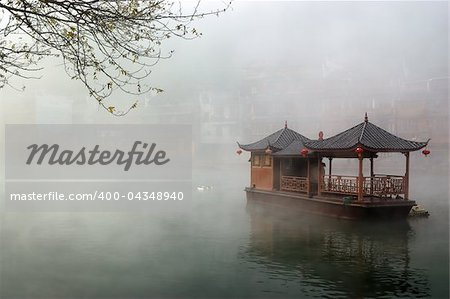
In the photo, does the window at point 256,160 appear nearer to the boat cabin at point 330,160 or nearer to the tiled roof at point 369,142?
the boat cabin at point 330,160

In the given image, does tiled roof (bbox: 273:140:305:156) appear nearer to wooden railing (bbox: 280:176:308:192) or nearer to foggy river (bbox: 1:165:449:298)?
wooden railing (bbox: 280:176:308:192)

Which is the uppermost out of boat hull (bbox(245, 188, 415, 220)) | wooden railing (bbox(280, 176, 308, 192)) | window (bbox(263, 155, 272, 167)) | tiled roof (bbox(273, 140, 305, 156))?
tiled roof (bbox(273, 140, 305, 156))

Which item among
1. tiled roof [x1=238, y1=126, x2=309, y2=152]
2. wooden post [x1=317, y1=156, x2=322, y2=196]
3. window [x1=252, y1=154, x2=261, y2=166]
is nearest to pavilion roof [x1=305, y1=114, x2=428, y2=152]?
wooden post [x1=317, y1=156, x2=322, y2=196]

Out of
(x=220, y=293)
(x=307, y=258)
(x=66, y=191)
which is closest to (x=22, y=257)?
(x=220, y=293)

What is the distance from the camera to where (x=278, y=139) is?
22047mm

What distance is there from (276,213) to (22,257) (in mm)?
10266

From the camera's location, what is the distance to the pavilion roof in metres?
16.8

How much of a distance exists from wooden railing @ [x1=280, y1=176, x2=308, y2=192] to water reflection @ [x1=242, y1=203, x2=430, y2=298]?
4.83 feet

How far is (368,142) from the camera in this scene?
16969mm

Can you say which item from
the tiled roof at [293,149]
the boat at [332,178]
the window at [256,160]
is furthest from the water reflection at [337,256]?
the window at [256,160]

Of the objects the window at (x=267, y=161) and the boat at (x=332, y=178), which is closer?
the boat at (x=332, y=178)

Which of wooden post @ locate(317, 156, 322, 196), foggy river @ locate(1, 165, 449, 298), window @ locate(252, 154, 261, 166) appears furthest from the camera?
window @ locate(252, 154, 261, 166)

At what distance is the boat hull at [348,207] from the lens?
16469 mm

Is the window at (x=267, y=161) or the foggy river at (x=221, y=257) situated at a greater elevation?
the window at (x=267, y=161)
